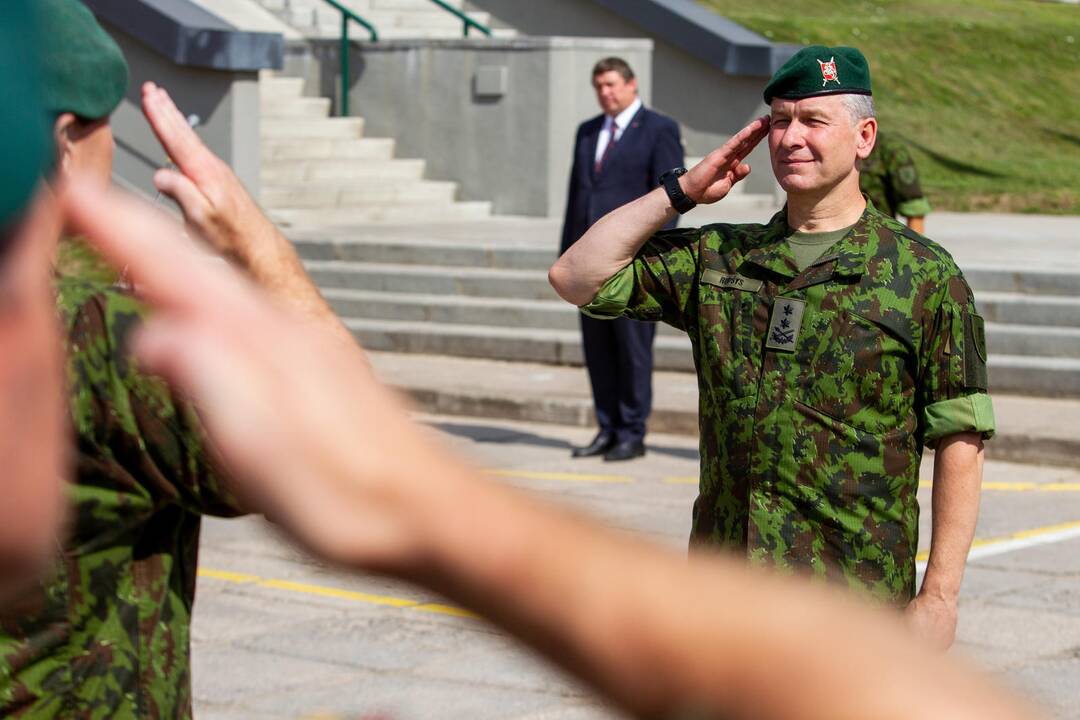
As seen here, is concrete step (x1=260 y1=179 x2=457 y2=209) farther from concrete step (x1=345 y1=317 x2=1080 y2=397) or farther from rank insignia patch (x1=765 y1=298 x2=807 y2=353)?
rank insignia patch (x1=765 y1=298 x2=807 y2=353)

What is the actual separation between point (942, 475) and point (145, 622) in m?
2.16

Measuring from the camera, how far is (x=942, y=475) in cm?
395

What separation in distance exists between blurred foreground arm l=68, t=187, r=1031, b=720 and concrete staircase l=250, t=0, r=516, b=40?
21542 mm

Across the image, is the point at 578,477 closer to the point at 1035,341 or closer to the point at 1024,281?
the point at 1035,341

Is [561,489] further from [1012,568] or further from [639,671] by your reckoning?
[639,671]

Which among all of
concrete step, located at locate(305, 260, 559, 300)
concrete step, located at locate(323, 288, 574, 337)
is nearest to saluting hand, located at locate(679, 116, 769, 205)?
concrete step, located at locate(323, 288, 574, 337)

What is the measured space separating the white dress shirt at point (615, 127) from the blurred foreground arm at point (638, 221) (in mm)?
6352

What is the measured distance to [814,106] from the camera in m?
4.06

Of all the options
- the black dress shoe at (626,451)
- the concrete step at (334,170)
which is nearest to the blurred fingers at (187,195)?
the black dress shoe at (626,451)

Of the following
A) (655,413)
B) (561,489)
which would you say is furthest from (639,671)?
(655,413)

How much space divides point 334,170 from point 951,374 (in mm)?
16000

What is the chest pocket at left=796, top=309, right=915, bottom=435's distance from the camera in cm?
379

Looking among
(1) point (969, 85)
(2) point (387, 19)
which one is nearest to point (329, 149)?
(2) point (387, 19)

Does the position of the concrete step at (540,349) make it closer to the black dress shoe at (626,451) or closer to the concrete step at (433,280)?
the concrete step at (433,280)
